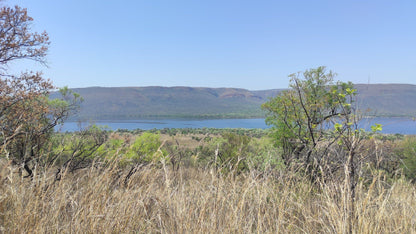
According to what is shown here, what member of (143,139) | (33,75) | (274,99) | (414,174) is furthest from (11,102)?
(414,174)

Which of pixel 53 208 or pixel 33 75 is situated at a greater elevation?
pixel 33 75

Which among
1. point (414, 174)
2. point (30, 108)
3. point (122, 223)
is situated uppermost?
point (30, 108)

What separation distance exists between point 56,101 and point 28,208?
12062 millimetres

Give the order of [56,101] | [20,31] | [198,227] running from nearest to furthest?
[198,227] < [20,31] < [56,101]

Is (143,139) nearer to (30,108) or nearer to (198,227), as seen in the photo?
(30,108)

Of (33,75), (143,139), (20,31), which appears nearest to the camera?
(33,75)

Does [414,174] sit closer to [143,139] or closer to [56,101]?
[143,139]

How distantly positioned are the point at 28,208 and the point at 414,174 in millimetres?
23090

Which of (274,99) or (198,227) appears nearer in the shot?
(198,227)

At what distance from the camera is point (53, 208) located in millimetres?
2230

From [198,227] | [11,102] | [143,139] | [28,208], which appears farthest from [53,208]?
[143,139]

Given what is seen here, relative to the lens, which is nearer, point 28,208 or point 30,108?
point 28,208

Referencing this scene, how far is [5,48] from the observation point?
807cm

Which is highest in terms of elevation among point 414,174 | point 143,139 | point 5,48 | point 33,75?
point 5,48
